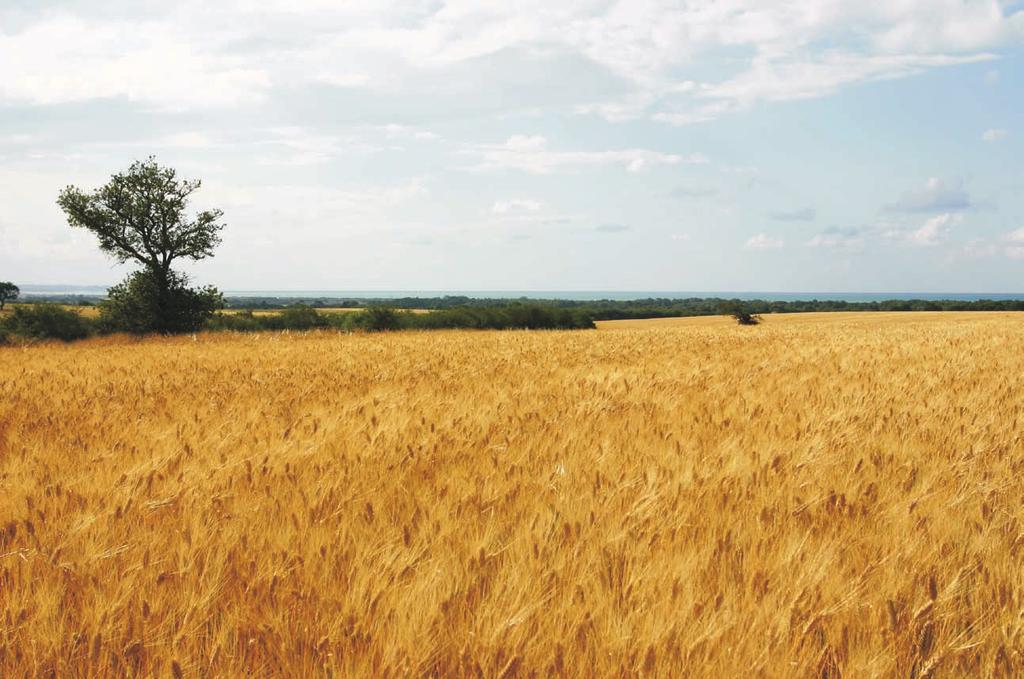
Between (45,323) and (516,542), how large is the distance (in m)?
27.6

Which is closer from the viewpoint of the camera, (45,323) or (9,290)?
(45,323)

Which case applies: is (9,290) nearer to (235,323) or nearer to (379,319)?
(235,323)

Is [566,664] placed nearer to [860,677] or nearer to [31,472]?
[860,677]

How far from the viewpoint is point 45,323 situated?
76.9 feet

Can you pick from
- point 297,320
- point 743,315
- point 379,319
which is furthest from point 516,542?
point 743,315

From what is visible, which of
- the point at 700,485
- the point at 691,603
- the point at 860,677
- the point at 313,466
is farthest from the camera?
the point at 313,466

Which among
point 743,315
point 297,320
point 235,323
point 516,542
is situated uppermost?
point 743,315

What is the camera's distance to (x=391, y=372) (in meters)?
7.86

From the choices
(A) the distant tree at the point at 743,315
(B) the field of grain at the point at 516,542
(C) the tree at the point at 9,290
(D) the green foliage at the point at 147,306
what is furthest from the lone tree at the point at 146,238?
(C) the tree at the point at 9,290

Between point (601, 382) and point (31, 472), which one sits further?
point (601, 382)

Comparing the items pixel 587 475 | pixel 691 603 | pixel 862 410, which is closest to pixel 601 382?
pixel 862 410

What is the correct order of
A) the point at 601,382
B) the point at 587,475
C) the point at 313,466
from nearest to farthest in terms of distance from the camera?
the point at 587,475, the point at 313,466, the point at 601,382

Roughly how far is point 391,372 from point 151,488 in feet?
16.7

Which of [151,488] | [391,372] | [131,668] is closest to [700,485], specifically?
[131,668]
